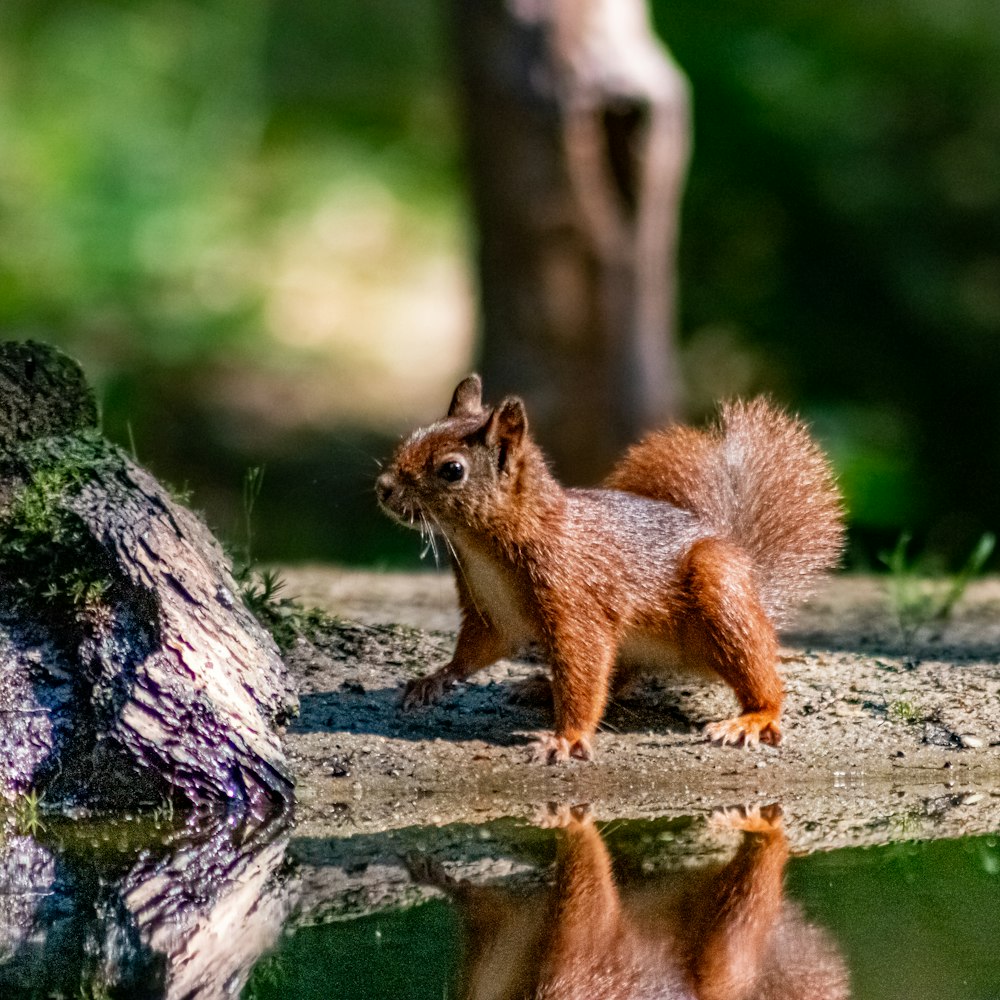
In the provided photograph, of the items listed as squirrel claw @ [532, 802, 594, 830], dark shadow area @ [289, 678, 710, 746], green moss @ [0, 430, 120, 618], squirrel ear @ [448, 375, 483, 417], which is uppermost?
squirrel ear @ [448, 375, 483, 417]

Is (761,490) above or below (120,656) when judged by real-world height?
above

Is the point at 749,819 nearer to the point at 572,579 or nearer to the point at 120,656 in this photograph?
the point at 572,579

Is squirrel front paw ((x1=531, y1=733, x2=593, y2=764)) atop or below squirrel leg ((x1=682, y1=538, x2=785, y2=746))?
below

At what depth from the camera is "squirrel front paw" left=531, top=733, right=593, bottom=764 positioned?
4.09 meters

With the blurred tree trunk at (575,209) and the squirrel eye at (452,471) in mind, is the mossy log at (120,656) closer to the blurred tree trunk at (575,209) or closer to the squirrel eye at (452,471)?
the squirrel eye at (452,471)

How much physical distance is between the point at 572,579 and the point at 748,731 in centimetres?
55

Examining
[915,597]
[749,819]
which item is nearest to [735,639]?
[749,819]

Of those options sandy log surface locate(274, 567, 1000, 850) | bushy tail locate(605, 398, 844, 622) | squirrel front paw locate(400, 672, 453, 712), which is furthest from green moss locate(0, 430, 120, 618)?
bushy tail locate(605, 398, 844, 622)

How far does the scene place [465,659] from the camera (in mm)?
4391

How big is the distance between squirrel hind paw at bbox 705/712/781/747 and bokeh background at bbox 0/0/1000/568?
310 centimetres

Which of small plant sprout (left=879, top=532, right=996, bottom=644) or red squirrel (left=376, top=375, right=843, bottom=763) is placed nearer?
red squirrel (left=376, top=375, right=843, bottom=763)

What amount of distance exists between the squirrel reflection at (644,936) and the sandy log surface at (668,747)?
1.14ft

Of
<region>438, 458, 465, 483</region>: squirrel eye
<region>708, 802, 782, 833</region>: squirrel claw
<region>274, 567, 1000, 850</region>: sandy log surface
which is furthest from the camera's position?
<region>438, 458, 465, 483</region>: squirrel eye

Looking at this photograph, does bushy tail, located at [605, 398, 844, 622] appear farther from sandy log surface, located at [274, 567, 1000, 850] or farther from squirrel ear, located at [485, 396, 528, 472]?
squirrel ear, located at [485, 396, 528, 472]
